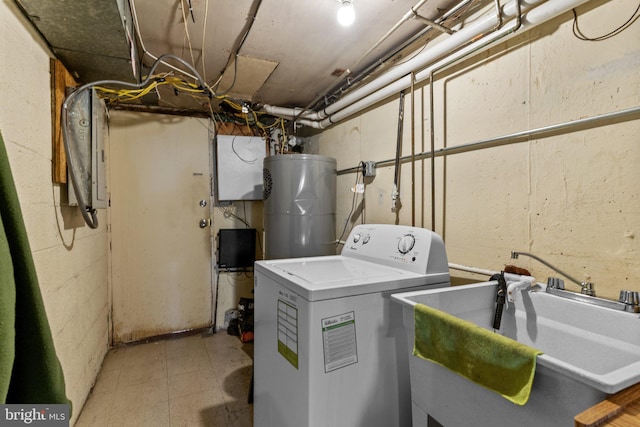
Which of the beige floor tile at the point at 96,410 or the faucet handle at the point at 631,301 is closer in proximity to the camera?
the faucet handle at the point at 631,301

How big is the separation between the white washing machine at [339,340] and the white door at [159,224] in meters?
1.90

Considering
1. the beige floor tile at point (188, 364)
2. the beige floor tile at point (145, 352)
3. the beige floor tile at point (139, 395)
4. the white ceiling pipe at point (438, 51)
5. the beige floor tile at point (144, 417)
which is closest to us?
the white ceiling pipe at point (438, 51)

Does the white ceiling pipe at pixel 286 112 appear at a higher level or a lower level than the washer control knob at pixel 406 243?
higher

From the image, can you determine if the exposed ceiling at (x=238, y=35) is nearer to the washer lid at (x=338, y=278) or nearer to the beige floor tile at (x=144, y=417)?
the washer lid at (x=338, y=278)

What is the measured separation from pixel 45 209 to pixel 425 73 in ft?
6.50

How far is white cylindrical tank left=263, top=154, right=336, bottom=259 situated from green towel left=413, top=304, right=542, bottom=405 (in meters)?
1.37

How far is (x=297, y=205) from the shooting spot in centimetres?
217

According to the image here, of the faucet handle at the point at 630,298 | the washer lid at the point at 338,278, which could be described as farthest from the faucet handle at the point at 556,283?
the washer lid at the point at 338,278

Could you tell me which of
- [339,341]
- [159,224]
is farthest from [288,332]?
[159,224]

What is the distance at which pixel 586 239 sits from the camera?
1069 mm

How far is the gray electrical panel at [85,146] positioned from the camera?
152cm

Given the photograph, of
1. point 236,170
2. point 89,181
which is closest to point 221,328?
point 236,170

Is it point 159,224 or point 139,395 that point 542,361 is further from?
point 159,224

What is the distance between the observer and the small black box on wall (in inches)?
122
